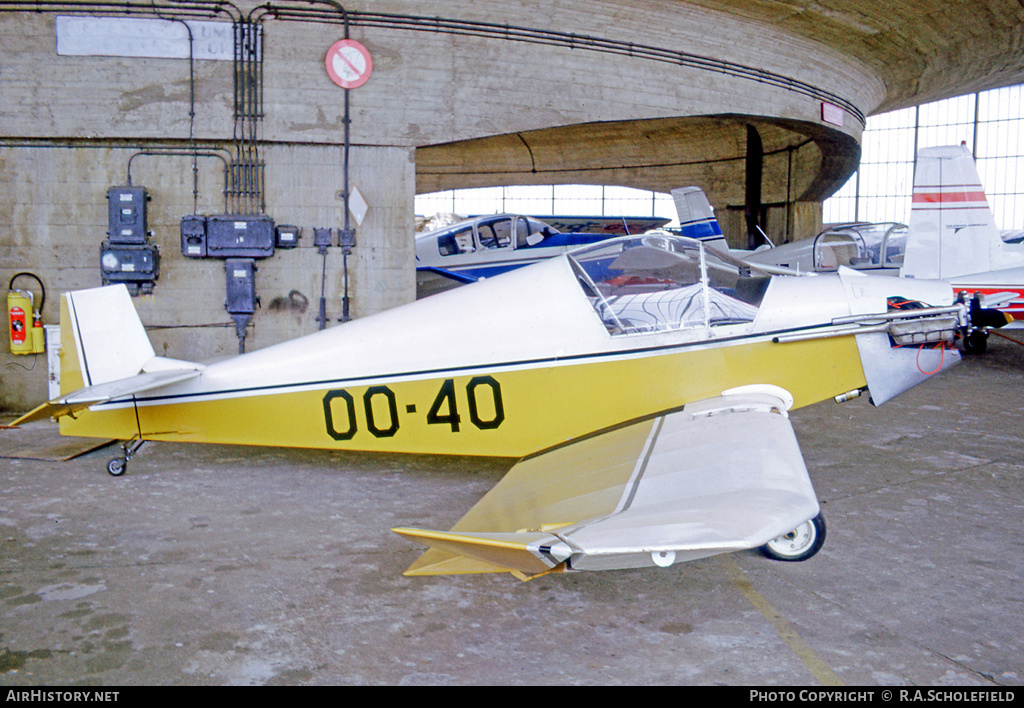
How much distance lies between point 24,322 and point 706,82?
8.45 metres

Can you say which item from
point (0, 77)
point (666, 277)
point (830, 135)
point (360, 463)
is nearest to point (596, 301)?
point (666, 277)

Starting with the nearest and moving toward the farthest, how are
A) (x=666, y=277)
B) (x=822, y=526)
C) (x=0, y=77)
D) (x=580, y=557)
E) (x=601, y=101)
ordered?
(x=580, y=557)
(x=822, y=526)
(x=666, y=277)
(x=0, y=77)
(x=601, y=101)

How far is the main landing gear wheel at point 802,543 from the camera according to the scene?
3.61 metres

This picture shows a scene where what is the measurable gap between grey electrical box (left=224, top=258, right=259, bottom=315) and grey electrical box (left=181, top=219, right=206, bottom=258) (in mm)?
293

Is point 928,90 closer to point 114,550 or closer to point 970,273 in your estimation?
point 970,273

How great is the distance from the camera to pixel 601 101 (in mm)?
8383

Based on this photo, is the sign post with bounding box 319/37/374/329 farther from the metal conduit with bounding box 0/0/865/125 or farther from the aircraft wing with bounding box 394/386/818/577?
the aircraft wing with bounding box 394/386/818/577

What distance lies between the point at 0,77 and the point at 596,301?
22.3 ft

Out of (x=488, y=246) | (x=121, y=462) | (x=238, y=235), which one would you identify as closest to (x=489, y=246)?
(x=488, y=246)

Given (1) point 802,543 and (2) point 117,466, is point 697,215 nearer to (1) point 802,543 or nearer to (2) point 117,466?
(1) point 802,543

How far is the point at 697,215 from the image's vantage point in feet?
46.2

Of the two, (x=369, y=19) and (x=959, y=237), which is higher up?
(x=369, y=19)

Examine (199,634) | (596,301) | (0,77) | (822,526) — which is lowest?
(199,634)

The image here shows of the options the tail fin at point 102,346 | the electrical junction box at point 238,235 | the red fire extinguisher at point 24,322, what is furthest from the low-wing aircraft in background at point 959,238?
the red fire extinguisher at point 24,322
